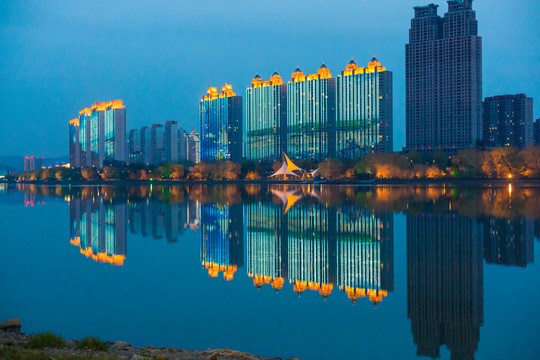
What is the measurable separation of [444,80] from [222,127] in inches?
2266

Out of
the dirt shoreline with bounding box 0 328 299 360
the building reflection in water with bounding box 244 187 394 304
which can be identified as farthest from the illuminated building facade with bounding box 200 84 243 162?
the dirt shoreline with bounding box 0 328 299 360

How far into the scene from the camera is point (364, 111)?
363ft

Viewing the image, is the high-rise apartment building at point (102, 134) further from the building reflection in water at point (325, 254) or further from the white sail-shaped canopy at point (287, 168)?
the building reflection in water at point (325, 254)

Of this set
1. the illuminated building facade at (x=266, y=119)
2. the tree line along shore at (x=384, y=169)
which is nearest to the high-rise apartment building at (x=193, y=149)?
the illuminated building facade at (x=266, y=119)

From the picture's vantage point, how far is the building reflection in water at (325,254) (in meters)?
9.27

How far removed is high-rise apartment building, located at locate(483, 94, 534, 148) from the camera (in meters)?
115

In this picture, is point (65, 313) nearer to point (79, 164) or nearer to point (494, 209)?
point (494, 209)

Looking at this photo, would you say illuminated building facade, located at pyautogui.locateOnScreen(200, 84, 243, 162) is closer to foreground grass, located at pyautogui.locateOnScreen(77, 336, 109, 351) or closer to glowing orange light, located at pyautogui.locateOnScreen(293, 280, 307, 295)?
glowing orange light, located at pyautogui.locateOnScreen(293, 280, 307, 295)

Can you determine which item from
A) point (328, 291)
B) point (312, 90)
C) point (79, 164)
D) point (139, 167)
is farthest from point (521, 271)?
point (79, 164)

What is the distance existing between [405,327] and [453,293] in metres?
1.87

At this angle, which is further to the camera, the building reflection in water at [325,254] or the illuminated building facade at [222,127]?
the illuminated building facade at [222,127]

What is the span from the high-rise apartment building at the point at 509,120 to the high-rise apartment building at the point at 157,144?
99.7 metres

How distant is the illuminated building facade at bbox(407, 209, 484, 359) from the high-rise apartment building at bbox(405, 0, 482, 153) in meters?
95.8

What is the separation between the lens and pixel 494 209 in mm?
22453
